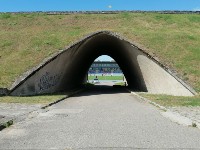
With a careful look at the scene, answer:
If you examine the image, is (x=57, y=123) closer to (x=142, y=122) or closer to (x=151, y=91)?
(x=142, y=122)

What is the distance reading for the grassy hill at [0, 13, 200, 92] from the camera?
2986cm

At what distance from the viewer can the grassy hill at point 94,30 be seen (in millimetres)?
29864

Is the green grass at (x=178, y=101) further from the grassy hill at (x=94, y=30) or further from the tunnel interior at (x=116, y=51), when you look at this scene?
the tunnel interior at (x=116, y=51)

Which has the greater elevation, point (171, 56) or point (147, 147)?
point (171, 56)

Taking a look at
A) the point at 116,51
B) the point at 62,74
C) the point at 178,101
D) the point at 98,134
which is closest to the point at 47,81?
the point at 62,74

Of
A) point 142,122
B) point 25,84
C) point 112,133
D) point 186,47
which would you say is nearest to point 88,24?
point 186,47

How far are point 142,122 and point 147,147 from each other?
4.75m

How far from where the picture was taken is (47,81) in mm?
30438

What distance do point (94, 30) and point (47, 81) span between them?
30.8 feet

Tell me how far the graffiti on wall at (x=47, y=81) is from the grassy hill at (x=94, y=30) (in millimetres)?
1317

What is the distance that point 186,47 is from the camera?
33312mm

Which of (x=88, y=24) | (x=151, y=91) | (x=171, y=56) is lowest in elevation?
(x=151, y=91)

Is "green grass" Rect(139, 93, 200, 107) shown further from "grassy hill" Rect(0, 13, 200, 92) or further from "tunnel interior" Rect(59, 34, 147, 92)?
"tunnel interior" Rect(59, 34, 147, 92)

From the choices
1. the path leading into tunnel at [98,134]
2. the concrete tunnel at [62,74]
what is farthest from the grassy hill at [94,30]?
the path leading into tunnel at [98,134]
